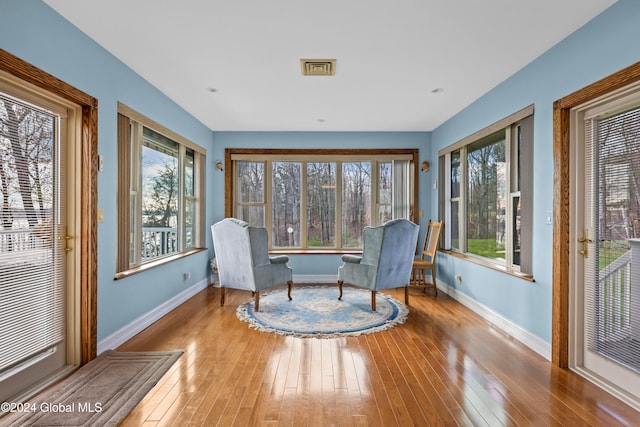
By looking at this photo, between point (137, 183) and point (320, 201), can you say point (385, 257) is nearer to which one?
point (320, 201)

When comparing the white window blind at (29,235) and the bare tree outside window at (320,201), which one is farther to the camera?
the bare tree outside window at (320,201)

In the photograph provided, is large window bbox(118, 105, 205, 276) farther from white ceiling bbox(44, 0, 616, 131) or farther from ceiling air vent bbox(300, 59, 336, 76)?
ceiling air vent bbox(300, 59, 336, 76)

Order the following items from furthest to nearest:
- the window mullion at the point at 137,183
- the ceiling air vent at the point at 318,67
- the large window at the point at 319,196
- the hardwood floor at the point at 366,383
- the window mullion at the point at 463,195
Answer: the large window at the point at 319,196
the window mullion at the point at 463,195
the window mullion at the point at 137,183
the ceiling air vent at the point at 318,67
the hardwood floor at the point at 366,383

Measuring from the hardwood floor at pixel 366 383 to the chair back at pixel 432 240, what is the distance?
151 centimetres

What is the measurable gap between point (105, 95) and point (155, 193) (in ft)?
4.78

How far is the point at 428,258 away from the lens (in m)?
5.06

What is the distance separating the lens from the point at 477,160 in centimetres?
405

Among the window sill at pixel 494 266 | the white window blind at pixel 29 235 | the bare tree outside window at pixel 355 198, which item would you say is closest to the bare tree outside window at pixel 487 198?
the window sill at pixel 494 266

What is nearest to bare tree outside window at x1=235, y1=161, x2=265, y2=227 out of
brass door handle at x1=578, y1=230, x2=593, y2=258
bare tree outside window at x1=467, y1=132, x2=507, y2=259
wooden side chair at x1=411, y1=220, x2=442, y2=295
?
wooden side chair at x1=411, y1=220, x2=442, y2=295

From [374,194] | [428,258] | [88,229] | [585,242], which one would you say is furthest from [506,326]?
[88,229]

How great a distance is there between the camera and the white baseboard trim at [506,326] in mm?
2609

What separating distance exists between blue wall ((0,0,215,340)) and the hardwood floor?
1.27 feet

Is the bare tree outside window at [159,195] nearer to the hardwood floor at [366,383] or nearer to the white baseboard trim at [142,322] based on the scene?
the white baseboard trim at [142,322]

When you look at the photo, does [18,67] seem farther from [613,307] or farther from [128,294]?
[613,307]
